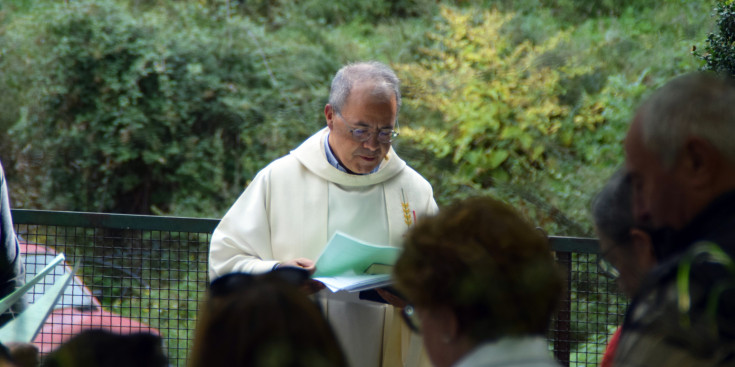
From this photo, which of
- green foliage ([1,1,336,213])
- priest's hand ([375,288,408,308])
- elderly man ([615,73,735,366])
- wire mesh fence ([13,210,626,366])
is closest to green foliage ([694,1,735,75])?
wire mesh fence ([13,210,626,366])

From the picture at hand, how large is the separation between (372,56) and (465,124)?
2.41 m

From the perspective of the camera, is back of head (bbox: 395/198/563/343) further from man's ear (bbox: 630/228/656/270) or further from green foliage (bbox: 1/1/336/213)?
green foliage (bbox: 1/1/336/213)

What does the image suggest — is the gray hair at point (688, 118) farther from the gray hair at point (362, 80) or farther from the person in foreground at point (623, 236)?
→ the gray hair at point (362, 80)

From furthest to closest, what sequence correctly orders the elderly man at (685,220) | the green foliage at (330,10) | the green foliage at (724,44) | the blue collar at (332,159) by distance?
1. the green foliage at (330,10)
2. the green foliage at (724,44)
3. the blue collar at (332,159)
4. the elderly man at (685,220)

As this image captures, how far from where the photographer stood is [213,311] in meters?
1.47

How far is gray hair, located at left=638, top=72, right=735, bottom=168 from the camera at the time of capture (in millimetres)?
1740

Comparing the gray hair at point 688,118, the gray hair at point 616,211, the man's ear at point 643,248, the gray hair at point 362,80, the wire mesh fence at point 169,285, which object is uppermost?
the gray hair at point 362,80

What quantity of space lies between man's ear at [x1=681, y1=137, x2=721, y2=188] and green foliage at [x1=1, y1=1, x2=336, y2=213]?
24.5ft

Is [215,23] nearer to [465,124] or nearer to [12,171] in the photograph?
[12,171]

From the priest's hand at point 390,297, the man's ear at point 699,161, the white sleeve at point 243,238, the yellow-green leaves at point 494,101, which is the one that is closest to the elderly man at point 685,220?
the man's ear at point 699,161

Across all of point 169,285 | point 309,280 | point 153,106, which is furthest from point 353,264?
point 153,106

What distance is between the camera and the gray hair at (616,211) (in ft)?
6.41

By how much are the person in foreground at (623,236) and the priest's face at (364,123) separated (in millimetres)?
1427

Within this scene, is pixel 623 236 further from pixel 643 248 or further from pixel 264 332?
pixel 264 332
